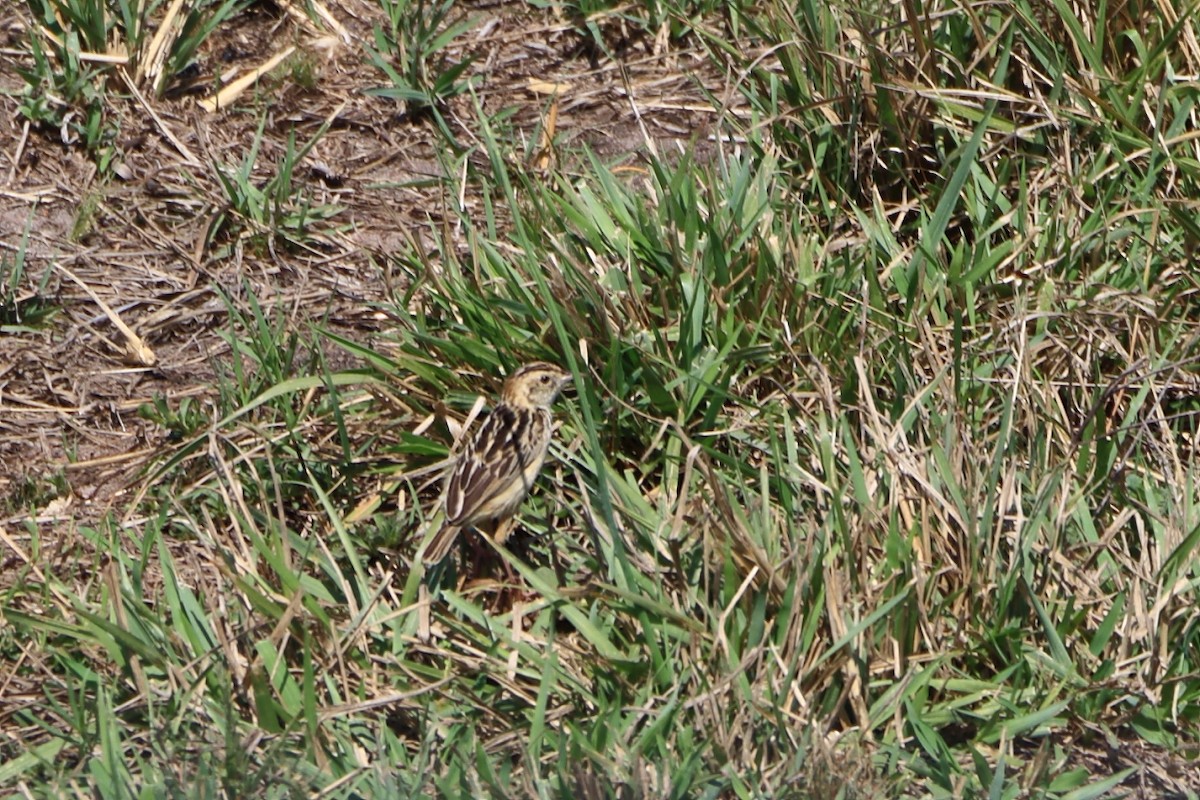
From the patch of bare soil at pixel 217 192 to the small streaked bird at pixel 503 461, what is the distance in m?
0.97

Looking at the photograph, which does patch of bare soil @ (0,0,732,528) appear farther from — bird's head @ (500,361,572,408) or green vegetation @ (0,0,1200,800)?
bird's head @ (500,361,572,408)

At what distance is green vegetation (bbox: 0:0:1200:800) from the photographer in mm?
4496

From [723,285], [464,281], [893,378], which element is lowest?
[893,378]

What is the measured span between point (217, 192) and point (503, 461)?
231 centimetres

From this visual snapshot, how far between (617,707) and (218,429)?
6.36ft

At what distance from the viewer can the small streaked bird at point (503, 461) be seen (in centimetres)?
513

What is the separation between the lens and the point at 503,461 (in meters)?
5.19

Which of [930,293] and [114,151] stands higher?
[114,151]

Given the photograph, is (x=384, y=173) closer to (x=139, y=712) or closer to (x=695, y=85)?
(x=695, y=85)

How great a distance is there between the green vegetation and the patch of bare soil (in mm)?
122

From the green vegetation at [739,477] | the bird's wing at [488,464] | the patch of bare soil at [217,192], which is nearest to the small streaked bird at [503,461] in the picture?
the bird's wing at [488,464]

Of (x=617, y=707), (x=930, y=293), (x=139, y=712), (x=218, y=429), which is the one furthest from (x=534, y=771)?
(x=930, y=293)

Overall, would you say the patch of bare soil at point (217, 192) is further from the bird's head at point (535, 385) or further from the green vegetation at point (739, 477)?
the bird's head at point (535, 385)

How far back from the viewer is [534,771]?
4297 millimetres
